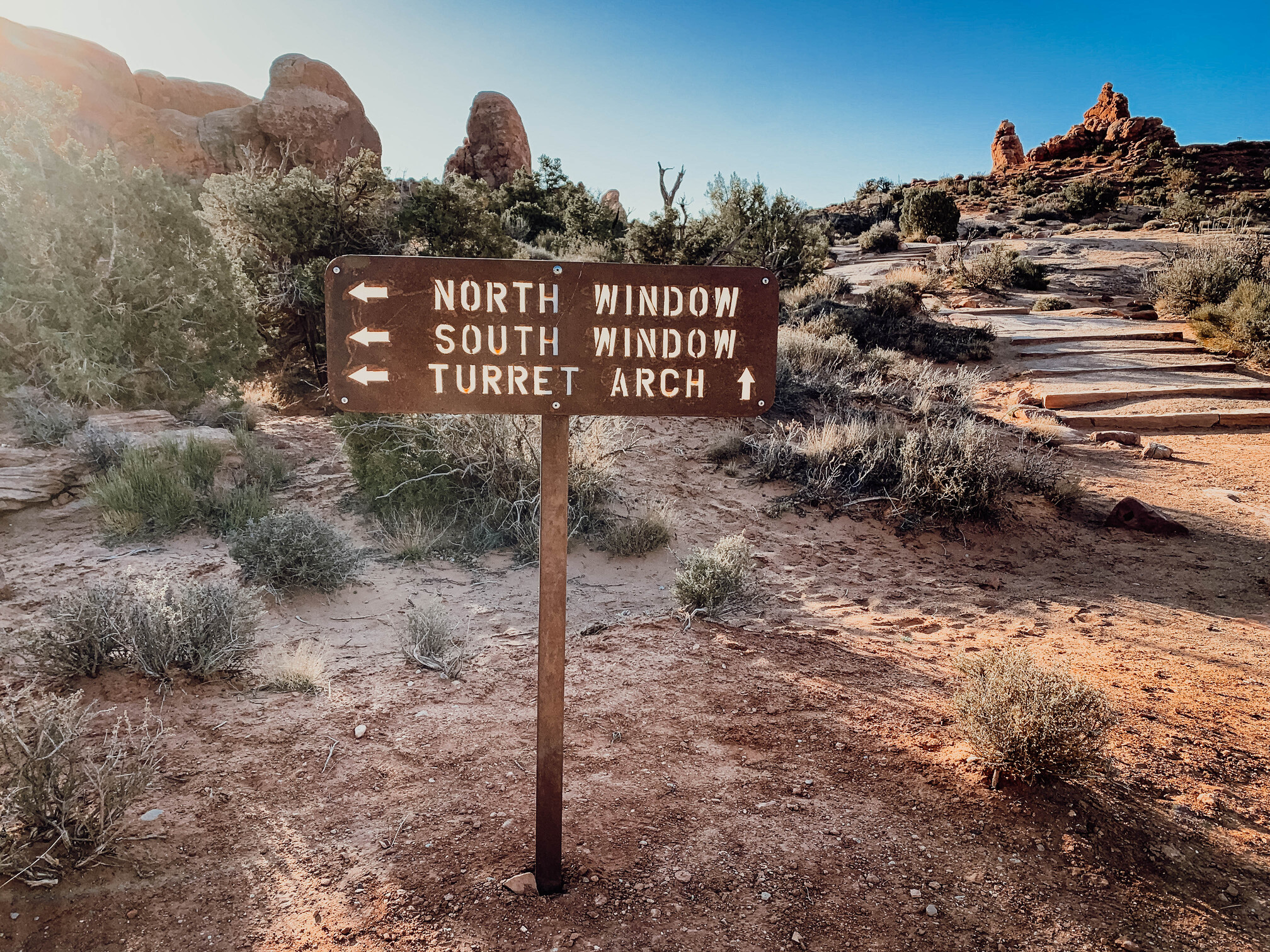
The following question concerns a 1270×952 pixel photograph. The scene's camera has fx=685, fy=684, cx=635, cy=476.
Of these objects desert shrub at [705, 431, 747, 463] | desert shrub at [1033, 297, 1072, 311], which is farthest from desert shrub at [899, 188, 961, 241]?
desert shrub at [705, 431, 747, 463]

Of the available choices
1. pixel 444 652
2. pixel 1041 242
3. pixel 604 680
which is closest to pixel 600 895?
pixel 604 680

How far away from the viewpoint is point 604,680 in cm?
389

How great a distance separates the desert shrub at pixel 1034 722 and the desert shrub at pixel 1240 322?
1323 cm

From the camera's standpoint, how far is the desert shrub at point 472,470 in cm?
652

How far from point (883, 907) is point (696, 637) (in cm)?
243

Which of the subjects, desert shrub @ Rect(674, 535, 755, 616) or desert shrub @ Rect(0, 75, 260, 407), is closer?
desert shrub @ Rect(674, 535, 755, 616)

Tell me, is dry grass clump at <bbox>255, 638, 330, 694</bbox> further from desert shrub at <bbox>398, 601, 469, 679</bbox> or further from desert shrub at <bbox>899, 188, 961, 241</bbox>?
desert shrub at <bbox>899, 188, 961, 241</bbox>

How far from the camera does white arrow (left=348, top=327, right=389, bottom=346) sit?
75.4 inches

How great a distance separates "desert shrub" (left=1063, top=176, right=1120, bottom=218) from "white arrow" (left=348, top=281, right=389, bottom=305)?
35.6 metres

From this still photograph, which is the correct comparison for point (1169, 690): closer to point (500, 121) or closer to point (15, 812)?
point (15, 812)

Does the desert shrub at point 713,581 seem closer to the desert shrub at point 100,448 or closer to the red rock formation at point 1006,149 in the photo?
the desert shrub at point 100,448

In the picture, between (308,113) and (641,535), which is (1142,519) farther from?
(308,113)

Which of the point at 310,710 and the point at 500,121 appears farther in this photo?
the point at 500,121

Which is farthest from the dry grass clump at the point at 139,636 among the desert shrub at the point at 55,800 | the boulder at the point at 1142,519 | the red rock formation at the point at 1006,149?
the red rock formation at the point at 1006,149
